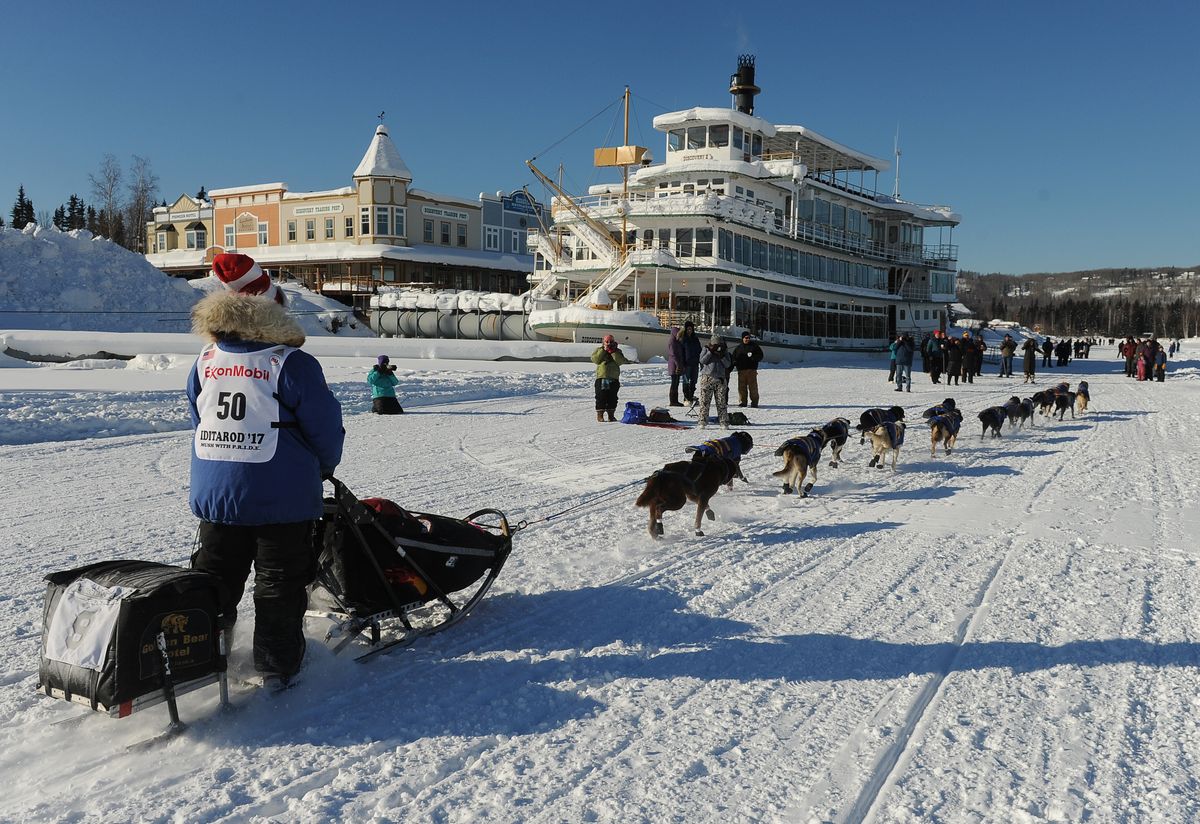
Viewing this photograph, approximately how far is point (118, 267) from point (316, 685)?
3713cm

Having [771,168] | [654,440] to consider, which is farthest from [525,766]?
[771,168]

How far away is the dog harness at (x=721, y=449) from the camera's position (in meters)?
6.14

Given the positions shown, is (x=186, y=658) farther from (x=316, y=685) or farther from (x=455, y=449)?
(x=455, y=449)

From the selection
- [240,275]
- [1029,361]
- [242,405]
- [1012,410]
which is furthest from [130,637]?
[1029,361]

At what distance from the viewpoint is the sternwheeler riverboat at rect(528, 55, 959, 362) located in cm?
2980

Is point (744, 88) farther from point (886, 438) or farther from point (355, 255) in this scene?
point (886, 438)

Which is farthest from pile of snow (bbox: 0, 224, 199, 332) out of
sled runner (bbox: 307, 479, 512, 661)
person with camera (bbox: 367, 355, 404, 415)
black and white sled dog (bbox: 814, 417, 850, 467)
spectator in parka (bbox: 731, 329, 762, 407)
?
sled runner (bbox: 307, 479, 512, 661)

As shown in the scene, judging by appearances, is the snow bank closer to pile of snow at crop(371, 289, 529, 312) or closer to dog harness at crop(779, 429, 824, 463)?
pile of snow at crop(371, 289, 529, 312)

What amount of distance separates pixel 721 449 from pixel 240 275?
155 inches

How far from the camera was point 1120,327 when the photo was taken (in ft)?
484

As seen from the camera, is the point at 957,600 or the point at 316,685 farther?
the point at 957,600

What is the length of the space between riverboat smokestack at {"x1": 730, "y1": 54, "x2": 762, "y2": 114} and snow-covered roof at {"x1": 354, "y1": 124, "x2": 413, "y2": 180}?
63.0ft

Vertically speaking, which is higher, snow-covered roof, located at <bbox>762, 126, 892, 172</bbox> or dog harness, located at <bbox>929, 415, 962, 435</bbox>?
snow-covered roof, located at <bbox>762, 126, 892, 172</bbox>

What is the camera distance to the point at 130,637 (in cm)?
279
